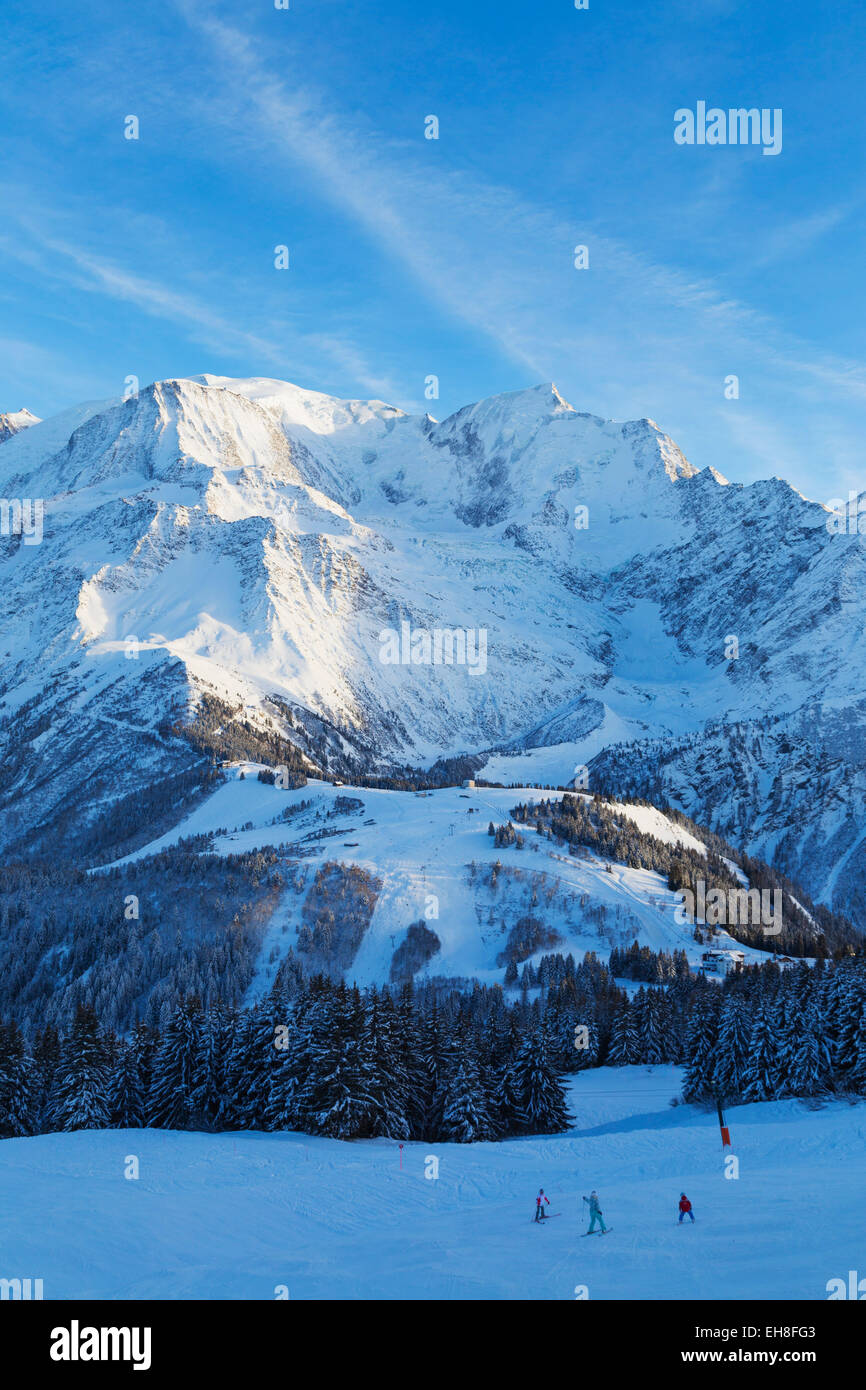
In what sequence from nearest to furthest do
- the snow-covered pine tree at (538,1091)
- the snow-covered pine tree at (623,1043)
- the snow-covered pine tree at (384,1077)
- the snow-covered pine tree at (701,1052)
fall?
the snow-covered pine tree at (384,1077) < the snow-covered pine tree at (701,1052) < the snow-covered pine tree at (538,1091) < the snow-covered pine tree at (623,1043)

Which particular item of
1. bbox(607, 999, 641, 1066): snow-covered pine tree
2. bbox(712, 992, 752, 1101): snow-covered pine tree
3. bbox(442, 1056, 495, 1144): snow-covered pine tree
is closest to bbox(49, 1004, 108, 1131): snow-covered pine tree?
bbox(442, 1056, 495, 1144): snow-covered pine tree

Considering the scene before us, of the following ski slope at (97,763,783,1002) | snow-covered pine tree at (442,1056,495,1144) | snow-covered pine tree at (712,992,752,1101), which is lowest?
snow-covered pine tree at (442,1056,495,1144)

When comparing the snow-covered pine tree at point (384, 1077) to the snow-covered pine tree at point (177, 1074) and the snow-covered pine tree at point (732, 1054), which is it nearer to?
the snow-covered pine tree at point (177, 1074)

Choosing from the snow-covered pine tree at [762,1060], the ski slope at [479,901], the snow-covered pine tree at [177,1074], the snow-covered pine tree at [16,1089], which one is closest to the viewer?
the snow-covered pine tree at [762,1060]

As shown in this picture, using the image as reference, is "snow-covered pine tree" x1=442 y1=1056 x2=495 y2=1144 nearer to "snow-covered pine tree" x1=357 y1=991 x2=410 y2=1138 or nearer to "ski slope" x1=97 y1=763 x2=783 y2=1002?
"snow-covered pine tree" x1=357 y1=991 x2=410 y2=1138

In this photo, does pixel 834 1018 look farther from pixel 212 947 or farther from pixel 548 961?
pixel 212 947

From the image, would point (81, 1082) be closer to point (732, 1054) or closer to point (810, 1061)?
point (732, 1054)

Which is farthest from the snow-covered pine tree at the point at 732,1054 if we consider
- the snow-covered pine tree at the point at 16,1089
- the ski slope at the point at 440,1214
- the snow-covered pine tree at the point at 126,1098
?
the snow-covered pine tree at the point at 16,1089

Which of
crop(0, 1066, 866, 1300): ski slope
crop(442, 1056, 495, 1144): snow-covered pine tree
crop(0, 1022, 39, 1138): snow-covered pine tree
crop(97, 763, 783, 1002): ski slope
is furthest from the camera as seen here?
crop(97, 763, 783, 1002): ski slope
